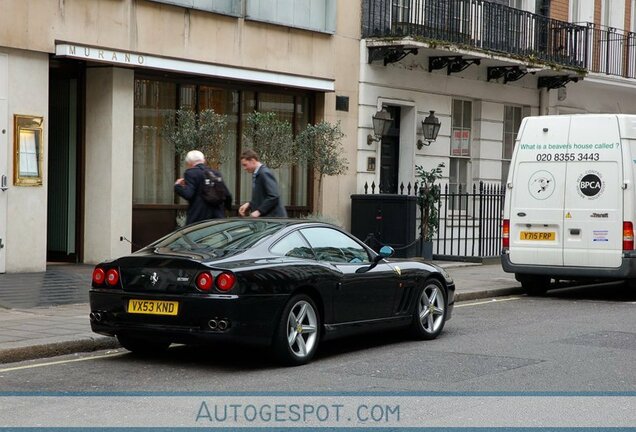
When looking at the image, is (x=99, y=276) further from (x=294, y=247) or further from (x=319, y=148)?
(x=319, y=148)

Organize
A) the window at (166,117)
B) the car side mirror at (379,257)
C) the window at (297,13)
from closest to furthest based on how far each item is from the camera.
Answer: the car side mirror at (379,257) → the window at (166,117) → the window at (297,13)

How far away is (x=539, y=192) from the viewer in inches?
648

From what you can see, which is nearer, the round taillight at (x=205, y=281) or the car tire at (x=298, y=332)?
the round taillight at (x=205, y=281)

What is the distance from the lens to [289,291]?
9.64m

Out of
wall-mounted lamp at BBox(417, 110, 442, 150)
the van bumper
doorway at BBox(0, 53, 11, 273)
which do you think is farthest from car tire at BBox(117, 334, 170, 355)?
wall-mounted lamp at BBox(417, 110, 442, 150)

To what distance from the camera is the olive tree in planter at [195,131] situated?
18062 mm

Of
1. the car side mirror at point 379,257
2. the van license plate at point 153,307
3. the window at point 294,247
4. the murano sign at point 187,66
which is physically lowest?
the van license plate at point 153,307

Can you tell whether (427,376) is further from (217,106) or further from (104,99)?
(217,106)

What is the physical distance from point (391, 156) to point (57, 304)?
37.8 ft

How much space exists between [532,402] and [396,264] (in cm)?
333

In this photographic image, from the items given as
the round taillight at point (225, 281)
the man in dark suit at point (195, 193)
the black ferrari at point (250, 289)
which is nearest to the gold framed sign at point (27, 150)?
the man in dark suit at point (195, 193)

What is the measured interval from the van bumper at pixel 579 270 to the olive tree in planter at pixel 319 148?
4.78 meters

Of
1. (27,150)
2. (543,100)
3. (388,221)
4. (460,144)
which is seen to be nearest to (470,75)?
(460,144)

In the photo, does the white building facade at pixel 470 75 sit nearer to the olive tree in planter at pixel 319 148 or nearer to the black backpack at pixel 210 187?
the olive tree in planter at pixel 319 148
